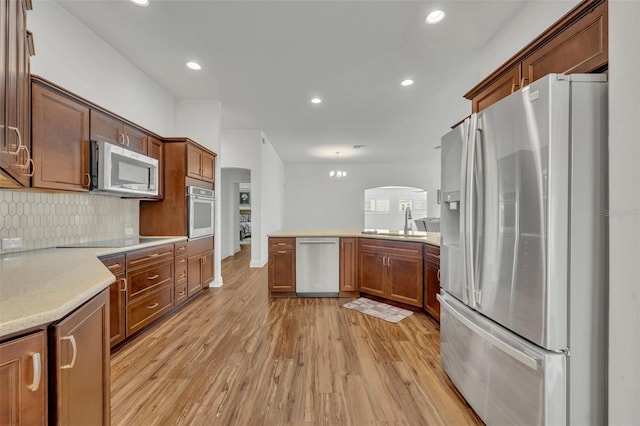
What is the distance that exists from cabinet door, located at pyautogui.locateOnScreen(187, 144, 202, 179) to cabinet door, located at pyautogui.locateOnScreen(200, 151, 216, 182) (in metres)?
0.09

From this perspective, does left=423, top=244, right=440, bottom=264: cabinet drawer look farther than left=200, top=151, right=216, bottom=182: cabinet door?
No

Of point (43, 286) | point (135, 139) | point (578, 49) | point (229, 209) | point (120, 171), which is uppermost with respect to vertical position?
point (578, 49)

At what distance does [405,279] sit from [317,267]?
1.21 meters

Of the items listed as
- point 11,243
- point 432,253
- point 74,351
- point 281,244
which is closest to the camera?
point 74,351

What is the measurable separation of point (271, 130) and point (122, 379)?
4709 mm

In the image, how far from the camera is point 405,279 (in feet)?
11.3

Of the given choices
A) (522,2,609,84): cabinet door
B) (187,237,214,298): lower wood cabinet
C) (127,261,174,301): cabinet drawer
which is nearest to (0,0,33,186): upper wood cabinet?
(127,261,174,301): cabinet drawer

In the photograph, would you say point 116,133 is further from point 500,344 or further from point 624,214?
point 624,214

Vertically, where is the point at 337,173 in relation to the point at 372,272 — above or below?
above

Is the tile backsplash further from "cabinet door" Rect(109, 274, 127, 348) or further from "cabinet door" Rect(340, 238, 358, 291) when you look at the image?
"cabinet door" Rect(340, 238, 358, 291)

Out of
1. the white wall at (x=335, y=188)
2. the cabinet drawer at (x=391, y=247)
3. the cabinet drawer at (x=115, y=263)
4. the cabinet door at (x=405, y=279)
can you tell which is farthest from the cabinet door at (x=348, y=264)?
the white wall at (x=335, y=188)

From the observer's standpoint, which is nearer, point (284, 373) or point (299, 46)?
point (284, 373)

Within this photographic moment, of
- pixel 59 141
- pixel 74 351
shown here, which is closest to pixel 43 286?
pixel 74 351

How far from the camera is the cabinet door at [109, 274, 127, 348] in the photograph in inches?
89.4
